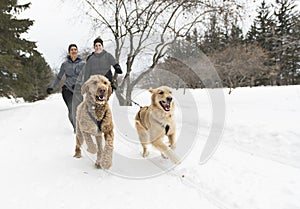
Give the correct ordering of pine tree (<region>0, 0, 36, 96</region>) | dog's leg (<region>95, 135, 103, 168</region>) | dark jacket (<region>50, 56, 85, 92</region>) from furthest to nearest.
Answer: pine tree (<region>0, 0, 36, 96</region>), dark jacket (<region>50, 56, 85, 92</region>), dog's leg (<region>95, 135, 103, 168</region>)

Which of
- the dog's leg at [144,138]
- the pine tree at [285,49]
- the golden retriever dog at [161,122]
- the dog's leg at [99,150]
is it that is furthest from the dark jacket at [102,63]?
the pine tree at [285,49]

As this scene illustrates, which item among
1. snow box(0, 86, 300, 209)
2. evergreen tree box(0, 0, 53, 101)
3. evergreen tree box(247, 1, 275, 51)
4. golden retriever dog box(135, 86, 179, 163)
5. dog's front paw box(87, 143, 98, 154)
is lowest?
snow box(0, 86, 300, 209)

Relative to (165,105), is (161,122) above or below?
below

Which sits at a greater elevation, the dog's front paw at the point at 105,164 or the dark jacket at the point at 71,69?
the dark jacket at the point at 71,69

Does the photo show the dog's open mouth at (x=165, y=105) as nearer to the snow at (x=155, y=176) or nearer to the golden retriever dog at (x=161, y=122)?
the golden retriever dog at (x=161, y=122)

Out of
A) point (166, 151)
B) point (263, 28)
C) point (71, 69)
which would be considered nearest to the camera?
point (166, 151)

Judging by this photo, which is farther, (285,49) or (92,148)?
(285,49)

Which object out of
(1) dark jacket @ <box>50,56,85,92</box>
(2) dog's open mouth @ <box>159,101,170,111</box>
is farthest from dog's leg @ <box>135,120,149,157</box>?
(1) dark jacket @ <box>50,56,85,92</box>

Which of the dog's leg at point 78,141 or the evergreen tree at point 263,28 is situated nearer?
the dog's leg at point 78,141

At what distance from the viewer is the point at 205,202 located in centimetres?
275

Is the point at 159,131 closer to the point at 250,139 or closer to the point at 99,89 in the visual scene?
the point at 99,89

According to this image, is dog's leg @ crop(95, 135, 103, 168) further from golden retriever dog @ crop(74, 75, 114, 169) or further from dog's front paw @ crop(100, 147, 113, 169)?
dog's front paw @ crop(100, 147, 113, 169)

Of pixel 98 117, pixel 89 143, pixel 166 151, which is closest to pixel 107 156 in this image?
pixel 89 143

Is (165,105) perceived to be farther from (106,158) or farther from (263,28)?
(263,28)
